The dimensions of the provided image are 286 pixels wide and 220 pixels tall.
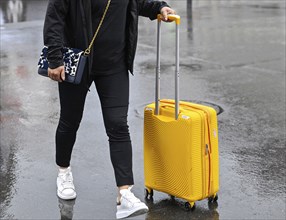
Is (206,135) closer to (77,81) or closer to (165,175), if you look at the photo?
(165,175)

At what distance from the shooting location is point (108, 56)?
4.53m

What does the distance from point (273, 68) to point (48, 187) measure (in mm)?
5255

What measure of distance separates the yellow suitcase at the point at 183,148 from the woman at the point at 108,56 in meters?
0.23

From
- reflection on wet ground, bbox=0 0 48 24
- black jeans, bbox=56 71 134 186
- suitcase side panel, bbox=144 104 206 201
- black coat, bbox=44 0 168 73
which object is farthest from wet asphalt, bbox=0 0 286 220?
reflection on wet ground, bbox=0 0 48 24

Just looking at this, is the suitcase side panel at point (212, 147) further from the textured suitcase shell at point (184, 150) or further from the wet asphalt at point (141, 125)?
the wet asphalt at point (141, 125)

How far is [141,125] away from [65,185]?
1.98m

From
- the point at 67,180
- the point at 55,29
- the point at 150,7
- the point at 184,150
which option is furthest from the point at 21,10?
the point at 184,150

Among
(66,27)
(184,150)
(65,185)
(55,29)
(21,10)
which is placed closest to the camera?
(55,29)

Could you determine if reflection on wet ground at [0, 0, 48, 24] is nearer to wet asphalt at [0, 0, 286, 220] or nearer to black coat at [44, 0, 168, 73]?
wet asphalt at [0, 0, 286, 220]

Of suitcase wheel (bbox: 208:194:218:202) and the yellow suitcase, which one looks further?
suitcase wheel (bbox: 208:194:218:202)

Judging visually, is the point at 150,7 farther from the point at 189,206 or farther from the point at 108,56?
the point at 189,206

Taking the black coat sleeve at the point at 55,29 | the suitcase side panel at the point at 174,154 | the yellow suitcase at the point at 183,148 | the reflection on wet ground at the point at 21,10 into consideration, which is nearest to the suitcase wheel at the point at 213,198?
the yellow suitcase at the point at 183,148

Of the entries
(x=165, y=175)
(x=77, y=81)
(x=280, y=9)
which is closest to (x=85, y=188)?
(x=165, y=175)

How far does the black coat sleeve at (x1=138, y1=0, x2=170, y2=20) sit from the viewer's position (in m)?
4.69
